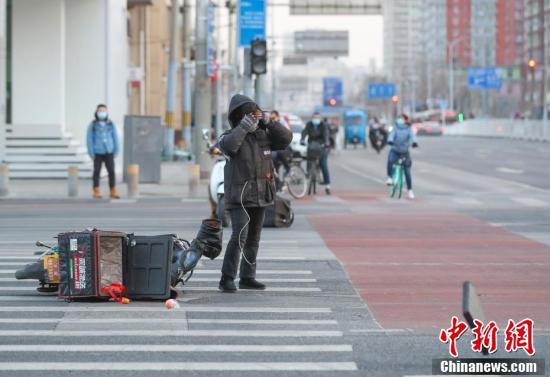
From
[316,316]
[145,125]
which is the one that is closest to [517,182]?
[145,125]

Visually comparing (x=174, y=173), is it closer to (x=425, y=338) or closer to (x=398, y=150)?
(x=398, y=150)

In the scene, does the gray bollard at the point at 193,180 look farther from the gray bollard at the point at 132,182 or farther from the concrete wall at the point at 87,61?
the concrete wall at the point at 87,61

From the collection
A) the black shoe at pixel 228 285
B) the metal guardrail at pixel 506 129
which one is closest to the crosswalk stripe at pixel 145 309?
the black shoe at pixel 228 285

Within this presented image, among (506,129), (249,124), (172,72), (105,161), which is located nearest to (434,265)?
(249,124)

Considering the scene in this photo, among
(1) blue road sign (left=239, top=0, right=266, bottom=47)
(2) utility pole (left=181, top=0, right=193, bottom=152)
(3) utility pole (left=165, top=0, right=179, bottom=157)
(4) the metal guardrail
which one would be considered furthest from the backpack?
(4) the metal guardrail

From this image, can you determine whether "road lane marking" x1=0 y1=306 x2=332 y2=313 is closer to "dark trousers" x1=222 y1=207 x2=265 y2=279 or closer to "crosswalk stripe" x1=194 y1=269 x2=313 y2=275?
"dark trousers" x1=222 y1=207 x2=265 y2=279

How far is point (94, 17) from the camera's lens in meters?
38.0

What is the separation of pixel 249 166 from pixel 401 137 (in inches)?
642

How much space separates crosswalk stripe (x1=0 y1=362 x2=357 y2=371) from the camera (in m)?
8.45

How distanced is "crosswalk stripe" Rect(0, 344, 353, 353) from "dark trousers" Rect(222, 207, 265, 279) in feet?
9.15

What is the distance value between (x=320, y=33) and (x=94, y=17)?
3937 cm

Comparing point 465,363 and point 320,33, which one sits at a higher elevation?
point 320,33

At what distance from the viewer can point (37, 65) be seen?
36.8 m

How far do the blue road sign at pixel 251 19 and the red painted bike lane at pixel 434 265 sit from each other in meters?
9.90
